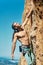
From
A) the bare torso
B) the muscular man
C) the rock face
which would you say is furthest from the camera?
the bare torso

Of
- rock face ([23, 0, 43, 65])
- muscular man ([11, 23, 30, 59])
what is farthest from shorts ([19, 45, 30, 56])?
rock face ([23, 0, 43, 65])

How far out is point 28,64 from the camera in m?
10.3

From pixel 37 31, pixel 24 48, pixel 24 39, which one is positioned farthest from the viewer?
pixel 24 39

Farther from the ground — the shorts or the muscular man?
the muscular man

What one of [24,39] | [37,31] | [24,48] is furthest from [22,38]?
[37,31]

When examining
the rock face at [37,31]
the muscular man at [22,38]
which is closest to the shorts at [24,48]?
the muscular man at [22,38]

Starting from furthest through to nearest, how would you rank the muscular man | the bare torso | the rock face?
the bare torso, the muscular man, the rock face

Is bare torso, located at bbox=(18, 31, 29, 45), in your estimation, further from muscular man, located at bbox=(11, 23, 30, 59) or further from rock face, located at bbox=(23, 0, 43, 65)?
rock face, located at bbox=(23, 0, 43, 65)

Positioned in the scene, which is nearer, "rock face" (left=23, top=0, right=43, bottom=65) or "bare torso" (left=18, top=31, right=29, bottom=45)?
"rock face" (left=23, top=0, right=43, bottom=65)

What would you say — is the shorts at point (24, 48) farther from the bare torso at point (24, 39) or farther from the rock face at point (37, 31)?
the rock face at point (37, 31)

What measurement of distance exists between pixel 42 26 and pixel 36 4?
611mm

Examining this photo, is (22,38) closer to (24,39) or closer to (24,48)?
(24,39)

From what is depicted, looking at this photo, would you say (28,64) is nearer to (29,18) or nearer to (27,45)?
(27,45)

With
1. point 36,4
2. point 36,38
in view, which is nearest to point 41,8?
point 36,4
